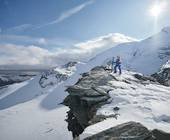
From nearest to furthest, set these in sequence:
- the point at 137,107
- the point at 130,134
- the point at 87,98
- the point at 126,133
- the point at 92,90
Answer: the point at 130,134, the point at 126,133, the point at 137,107, the point at 87,98, the point at 92,90

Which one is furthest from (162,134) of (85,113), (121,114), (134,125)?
(85,113)

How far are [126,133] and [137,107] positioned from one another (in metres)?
8.66

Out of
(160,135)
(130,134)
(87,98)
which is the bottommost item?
(160,135)

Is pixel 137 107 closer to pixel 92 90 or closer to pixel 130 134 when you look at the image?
pixel 92 90

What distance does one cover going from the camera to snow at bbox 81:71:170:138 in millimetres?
21348

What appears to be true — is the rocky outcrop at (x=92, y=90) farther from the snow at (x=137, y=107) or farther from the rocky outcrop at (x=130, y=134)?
the rocky outcrop at (x=130, y=134)

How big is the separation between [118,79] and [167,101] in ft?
31.5

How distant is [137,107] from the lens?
25922 millimetres

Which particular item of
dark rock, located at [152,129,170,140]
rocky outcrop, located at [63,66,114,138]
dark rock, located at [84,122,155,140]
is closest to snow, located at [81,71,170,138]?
dark rock, located at [84,122,155,140]

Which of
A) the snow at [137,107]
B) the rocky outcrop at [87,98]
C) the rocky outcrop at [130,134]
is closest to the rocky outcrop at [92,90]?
the rocky outcrop at [87,98]

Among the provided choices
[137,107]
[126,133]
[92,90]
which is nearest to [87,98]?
[92,90]

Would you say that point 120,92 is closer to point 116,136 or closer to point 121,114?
point 121,114

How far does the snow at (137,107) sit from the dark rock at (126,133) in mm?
967

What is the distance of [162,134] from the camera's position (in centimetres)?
1888
